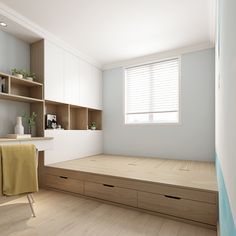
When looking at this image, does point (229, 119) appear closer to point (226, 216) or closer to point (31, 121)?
point (226, 216)

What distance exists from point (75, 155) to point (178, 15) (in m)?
2.90

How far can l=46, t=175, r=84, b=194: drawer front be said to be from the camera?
98.5 inches

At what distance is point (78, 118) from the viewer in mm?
3916

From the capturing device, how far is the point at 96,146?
13.5 ft

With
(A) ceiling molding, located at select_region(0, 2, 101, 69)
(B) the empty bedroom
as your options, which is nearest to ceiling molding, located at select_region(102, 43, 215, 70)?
(B) the empty bedroom

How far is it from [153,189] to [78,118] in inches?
96.1

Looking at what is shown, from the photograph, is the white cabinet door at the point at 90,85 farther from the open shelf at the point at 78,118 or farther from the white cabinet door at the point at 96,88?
the open shelf at the point at 78,118

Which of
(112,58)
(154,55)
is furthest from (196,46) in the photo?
(112,58)

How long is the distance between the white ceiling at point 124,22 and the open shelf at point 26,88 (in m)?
0.91

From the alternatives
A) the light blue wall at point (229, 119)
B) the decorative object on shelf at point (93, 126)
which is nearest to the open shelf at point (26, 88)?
the decorative object on shelf at point (93, 126)

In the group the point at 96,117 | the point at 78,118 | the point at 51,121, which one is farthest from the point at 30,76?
the point at 96,117

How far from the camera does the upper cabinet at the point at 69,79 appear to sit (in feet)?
9.86

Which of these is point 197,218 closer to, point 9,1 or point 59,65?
point 59,65

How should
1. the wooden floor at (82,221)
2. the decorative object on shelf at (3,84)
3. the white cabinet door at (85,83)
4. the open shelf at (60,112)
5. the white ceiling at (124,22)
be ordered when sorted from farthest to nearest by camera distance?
the white cabinet door at (85,83) < the open shelf at (60,112) < the decorative object on shelf at (3,84) < the white ceiling at (124,22) < the wooden floor at (82,221)
